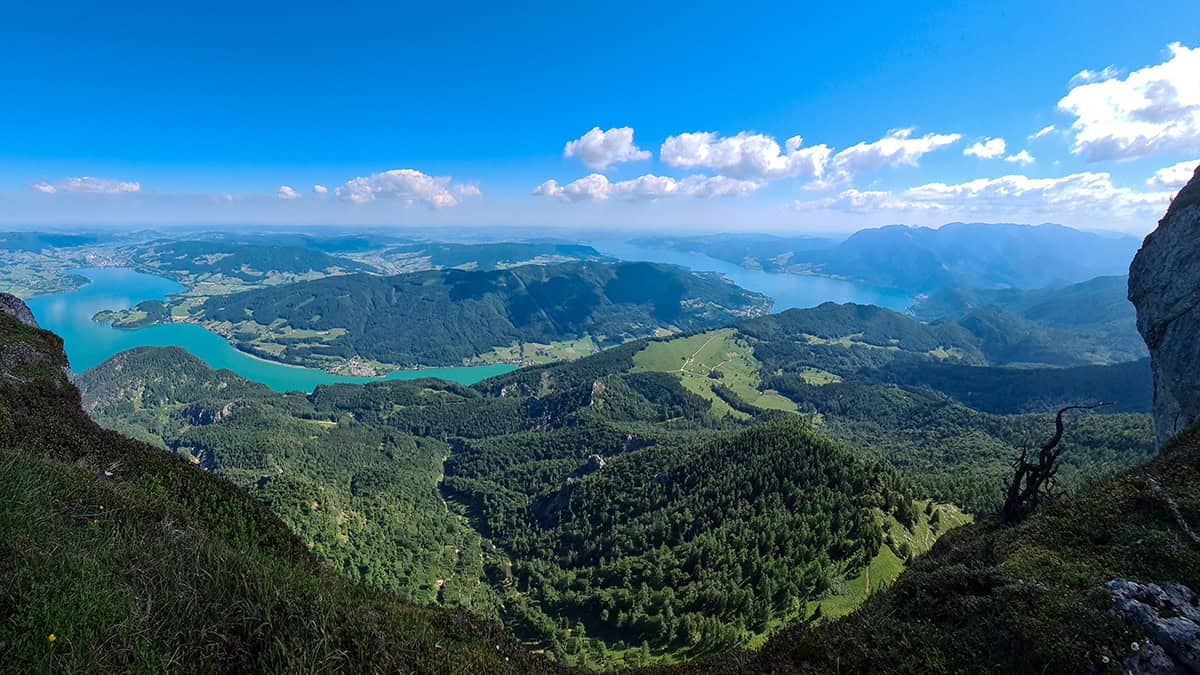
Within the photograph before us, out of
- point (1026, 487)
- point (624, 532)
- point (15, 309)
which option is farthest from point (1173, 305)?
point (15, 309)

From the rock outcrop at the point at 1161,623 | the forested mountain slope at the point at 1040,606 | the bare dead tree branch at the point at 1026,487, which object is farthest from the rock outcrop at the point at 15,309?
the bare dead tree branch at the point at 1026,487

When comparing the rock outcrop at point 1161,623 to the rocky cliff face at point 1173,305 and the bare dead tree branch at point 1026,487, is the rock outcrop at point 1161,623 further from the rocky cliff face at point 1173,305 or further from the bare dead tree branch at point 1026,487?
the rocky cliff face at point 1173,305

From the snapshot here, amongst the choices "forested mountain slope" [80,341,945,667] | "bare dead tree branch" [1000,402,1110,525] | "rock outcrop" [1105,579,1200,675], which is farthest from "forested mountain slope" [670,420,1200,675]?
"forested mountain slope" [80,341,945,667]

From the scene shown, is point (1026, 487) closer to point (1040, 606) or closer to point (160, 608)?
point (1040, 606)

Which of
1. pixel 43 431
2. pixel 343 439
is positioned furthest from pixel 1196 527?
pixel 343 439

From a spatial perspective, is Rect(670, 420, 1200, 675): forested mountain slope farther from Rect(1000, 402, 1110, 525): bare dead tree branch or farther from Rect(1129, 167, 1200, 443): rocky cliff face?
Rect(1129, 167, 1200, 443): rocky cliff face

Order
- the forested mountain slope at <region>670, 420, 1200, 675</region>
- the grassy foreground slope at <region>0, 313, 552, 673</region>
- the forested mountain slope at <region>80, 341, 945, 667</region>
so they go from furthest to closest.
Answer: the forested mountain slope at <region>80, 341, 945, 667</region> < the forested mountain slope at <region>670, 420, 1200, 675</region> < the grassy foreground slope at <region>0, 313, 552, 673</region>

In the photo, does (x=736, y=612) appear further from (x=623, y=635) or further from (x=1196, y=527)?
(x=1196, y=527)
